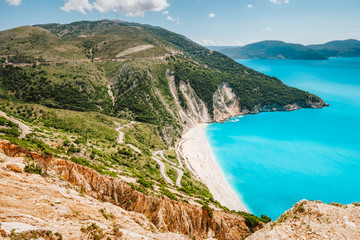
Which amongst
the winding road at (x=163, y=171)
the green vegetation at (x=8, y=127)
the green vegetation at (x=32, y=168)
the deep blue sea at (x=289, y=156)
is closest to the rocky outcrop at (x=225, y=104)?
the deep blue sea at (x=289, y=156)

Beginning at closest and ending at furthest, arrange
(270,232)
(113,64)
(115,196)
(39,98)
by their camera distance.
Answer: (270,232), (115,196), (39,98), (113,64)

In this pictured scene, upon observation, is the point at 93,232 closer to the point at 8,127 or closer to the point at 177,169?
the point at 8,127

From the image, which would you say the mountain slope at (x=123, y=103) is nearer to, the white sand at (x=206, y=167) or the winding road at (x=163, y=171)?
the winding road at (x=163, y=171)

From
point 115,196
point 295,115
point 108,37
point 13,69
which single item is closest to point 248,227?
point 115,196

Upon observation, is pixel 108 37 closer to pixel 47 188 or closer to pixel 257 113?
pixel 257 113

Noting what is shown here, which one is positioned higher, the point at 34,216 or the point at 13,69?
the point at 13,69

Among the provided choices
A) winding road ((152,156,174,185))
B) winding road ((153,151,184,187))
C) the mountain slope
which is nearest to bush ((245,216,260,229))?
the mountain slope
